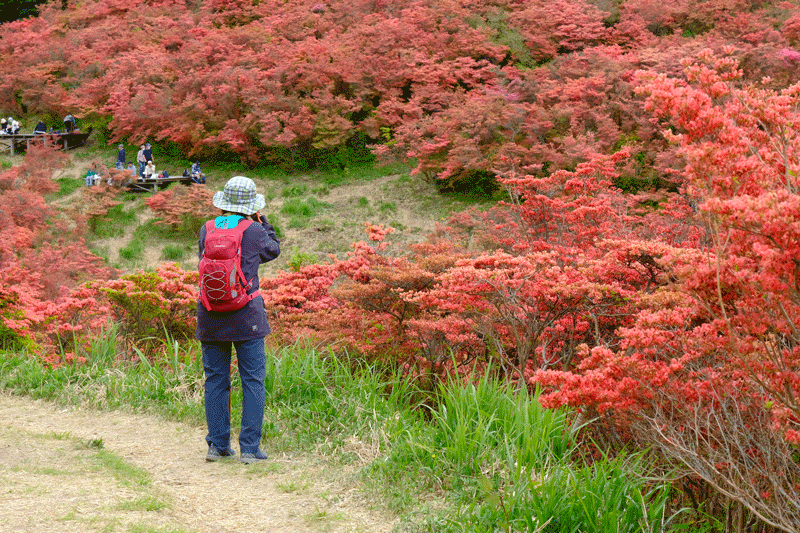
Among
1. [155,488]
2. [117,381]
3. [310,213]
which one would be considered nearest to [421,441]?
[155,488]

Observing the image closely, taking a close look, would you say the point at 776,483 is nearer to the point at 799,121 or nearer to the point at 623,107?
the point at 799,121

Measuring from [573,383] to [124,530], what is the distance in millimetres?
1934

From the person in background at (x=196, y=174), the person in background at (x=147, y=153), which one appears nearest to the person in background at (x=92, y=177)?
the person in background at (x=147, y=153)

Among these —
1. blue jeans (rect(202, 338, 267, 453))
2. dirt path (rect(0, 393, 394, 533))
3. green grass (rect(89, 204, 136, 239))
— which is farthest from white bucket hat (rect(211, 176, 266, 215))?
green grass (rect(89, 204, 136, 239))

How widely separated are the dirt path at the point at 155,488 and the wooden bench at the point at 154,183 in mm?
11754

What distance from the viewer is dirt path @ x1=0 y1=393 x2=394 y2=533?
8.63 ft

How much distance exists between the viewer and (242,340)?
3240 mm

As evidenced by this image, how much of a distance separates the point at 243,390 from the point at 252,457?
34 centimetres

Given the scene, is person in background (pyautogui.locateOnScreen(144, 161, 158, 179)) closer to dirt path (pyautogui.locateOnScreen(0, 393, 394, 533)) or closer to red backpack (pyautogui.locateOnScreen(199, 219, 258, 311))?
dirt path (pyautogui.locateOnScreen(0, 393, 394, 533))

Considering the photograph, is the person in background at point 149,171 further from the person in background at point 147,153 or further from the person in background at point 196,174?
the person in background at point 196,174

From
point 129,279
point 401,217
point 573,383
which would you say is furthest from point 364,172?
point 573,383

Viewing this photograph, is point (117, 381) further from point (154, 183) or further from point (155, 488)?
point (154, 183)

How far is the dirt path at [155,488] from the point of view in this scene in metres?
2.63

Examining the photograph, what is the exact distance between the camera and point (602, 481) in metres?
2.54
